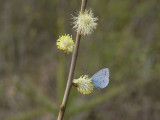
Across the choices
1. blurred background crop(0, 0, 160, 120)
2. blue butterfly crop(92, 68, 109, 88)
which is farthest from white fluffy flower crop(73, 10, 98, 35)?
blurred background crop(0, 0, 160, 120)

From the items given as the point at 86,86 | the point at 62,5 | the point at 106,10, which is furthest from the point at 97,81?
the point at 62,5

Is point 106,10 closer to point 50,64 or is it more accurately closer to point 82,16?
point 50,64

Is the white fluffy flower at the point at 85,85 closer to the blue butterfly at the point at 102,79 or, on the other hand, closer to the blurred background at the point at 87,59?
the blue butterfly at the point at 102,79

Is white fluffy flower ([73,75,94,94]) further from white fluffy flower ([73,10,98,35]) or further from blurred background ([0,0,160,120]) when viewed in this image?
blurred background ([0,0,160,120])

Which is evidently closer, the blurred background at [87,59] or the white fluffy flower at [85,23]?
the white fluffy flower at [85,23]

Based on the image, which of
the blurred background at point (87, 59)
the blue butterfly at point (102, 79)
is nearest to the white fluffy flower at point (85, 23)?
the blue butterfly at point (102, 79)

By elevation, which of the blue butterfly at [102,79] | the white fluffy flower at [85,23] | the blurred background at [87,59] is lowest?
the blue butterfly at [102,79]
